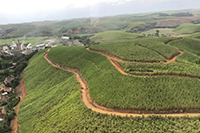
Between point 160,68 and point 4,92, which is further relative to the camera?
point 4,92

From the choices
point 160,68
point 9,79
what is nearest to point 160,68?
point 160,68

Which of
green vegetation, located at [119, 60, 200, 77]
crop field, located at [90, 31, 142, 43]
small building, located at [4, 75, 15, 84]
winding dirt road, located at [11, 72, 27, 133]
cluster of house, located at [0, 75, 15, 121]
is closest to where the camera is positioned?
green vegetation, located at [119, 60, 200, 77]

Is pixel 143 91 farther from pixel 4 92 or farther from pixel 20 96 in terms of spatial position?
pixel 4 92

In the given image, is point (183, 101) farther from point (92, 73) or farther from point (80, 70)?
point (80, 70)

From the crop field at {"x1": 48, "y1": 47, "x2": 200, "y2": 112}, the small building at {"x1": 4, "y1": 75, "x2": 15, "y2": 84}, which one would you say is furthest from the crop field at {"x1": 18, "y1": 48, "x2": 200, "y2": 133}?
the small building at {"x1": 4, "y1": 75, "x2": 15, "y2": 84}

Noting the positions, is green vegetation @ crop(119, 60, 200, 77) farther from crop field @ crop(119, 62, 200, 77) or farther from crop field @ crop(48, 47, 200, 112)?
crop field @ crop(48, 47, 200, 112)

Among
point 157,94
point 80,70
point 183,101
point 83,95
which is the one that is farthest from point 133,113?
point 80,70
